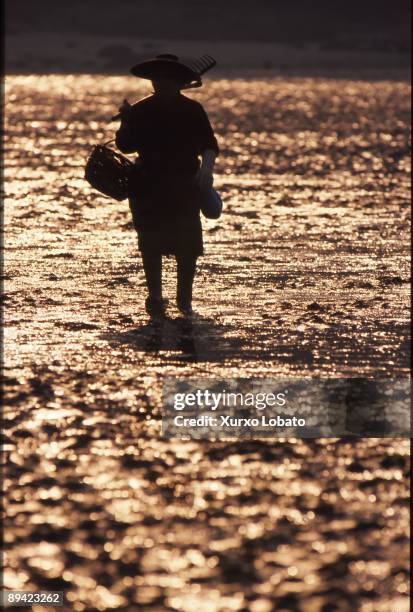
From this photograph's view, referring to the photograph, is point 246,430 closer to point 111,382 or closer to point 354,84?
point 111,382

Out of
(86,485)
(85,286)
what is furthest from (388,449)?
(85,286)

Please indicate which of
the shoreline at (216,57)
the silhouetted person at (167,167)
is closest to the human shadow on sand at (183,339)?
the silhouetted person at (167,167)

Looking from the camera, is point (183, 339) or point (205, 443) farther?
point (183, 339)

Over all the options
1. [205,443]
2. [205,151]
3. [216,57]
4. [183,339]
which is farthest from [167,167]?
[216,57]

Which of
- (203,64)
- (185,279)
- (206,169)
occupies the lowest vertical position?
(185,279)

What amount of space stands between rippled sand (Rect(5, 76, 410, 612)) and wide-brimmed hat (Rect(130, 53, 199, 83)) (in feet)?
4.77

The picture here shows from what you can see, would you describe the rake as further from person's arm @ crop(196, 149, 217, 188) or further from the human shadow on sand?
the human shadow on sand

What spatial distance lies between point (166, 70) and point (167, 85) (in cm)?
11

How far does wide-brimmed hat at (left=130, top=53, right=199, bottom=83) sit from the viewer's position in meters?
10.1

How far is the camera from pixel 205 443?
729 centimetres

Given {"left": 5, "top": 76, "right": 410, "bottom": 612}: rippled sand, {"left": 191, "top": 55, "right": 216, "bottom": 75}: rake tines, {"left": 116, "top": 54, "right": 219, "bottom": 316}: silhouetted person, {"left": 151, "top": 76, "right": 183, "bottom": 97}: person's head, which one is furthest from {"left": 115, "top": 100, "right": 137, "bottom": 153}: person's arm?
{"left": 5, "top": 76, "right": 410, "bottom": 612}: rippled sand

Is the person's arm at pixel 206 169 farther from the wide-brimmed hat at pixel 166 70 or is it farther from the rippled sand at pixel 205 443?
the rippled sand at pixel 205 443

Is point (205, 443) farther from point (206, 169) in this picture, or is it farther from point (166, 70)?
point (166, 70)

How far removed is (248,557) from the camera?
5.83 meters
